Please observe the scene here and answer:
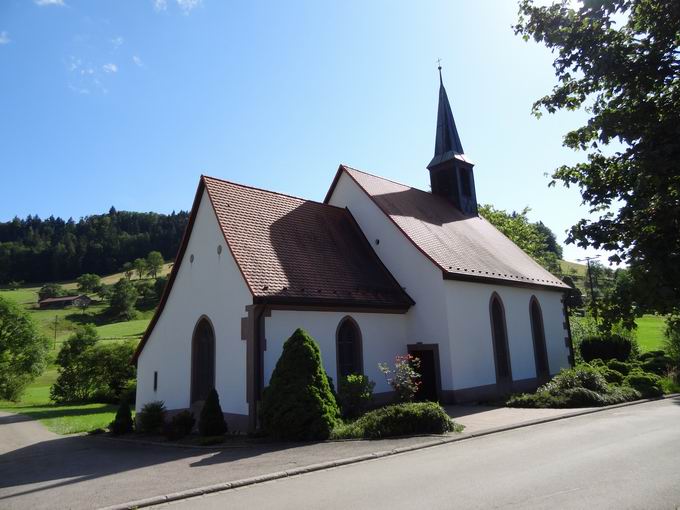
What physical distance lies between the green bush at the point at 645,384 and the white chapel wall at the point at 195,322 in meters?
13.0

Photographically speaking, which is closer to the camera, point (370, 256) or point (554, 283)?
point (370, 256)

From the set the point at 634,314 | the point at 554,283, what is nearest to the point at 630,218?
the point at 634,314

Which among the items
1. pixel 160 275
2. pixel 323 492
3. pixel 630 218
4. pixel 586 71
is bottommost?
pixel 323 492

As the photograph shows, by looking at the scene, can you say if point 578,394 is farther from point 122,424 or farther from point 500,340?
point 122,424

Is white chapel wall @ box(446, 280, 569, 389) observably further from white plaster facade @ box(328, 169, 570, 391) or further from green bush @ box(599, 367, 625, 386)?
green bush @ box(599, 367, 625, 386)

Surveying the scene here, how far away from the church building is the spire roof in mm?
5147

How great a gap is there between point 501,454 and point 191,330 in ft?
33.1

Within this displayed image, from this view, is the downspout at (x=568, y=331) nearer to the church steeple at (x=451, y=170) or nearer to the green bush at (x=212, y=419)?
the church steeple at (x=451, y=170)

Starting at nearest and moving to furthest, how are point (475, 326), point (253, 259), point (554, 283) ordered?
→ 1. point (253, 259)
2. point (475, 326)
3. point (554, 283)

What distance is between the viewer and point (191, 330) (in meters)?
14.9

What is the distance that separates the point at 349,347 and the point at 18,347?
4013 centimetres

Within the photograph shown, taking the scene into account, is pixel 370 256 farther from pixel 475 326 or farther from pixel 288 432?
pixel 288 432

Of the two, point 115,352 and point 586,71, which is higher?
point 586,71

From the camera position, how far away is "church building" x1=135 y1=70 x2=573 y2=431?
1322cm
